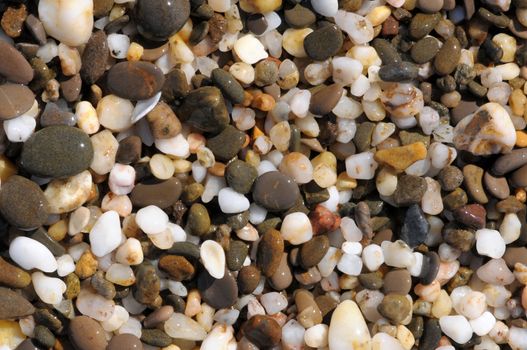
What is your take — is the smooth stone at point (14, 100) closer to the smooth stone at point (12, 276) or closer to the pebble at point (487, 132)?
the smooth stone at point (12, 276)

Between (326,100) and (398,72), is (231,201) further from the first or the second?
(398,72)

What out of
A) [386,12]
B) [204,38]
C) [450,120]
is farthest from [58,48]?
[450,120]

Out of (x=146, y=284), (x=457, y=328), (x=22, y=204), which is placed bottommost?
(x=457, y=328)

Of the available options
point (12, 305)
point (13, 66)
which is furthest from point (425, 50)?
point (12, 305)

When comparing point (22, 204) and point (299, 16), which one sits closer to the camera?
point (22, 204)

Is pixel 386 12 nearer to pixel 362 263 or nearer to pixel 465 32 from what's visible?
pixel 465 32

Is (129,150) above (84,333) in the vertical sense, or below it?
above

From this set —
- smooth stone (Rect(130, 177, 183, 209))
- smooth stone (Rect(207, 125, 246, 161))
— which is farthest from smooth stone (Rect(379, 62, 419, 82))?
smooth stone (Rect(130, 177, 183, 209))
